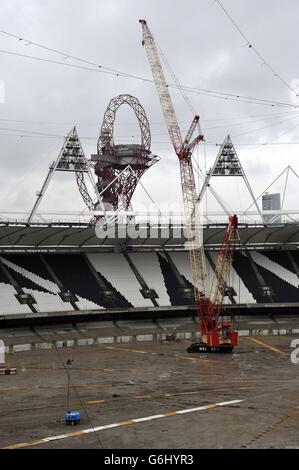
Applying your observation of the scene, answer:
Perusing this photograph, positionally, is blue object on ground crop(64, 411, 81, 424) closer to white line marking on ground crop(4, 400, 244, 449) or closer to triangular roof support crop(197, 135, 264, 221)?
white line marking on ground crop(4, 400, 244, 449)

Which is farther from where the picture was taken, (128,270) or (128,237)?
(128,270)

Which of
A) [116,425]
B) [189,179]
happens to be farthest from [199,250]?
[116,425]

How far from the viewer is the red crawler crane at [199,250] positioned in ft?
206

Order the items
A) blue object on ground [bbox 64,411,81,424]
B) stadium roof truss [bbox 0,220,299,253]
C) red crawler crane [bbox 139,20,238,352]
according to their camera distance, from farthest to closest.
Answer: stadium roof truss [bbox 0,220,299,253] < red crawler crane [bbox 139,20,238,352] < blue object on ground [bbox 64,411,81,424]

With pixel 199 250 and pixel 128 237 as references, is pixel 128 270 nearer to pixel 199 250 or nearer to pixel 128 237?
pixel 128 237

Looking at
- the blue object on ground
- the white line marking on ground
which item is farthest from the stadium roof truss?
the blue object on ground

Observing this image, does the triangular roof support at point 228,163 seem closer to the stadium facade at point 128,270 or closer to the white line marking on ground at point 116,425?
the stadium facade at point 128,270

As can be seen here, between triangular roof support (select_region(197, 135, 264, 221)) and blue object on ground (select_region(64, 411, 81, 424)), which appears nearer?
blue object on ground (select_region(64, 411, 81, 424))

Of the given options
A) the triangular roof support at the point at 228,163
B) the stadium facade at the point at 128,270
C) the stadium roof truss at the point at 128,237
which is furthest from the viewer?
the triangular roof support at the point at 228,163

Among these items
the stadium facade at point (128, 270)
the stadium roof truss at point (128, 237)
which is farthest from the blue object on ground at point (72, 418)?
the stadium roof truss at point (128, 237)

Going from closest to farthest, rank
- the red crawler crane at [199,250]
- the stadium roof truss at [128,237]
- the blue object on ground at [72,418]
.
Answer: the blue object on ground at [72,418]
the red crawler crane at [199,250]
the stadium roof truss at [128,237]

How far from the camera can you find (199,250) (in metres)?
78.2

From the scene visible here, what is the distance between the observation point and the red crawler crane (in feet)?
206
